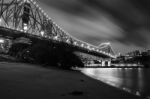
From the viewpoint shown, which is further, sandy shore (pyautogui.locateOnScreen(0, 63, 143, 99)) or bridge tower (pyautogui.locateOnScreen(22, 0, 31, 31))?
bridge tower (pyautogui.locateOnScreen(22, 0, 31, 31))

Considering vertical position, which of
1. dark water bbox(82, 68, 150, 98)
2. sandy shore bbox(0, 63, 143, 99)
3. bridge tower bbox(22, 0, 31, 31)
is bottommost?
dark water bbox(82, 68, 150, 98)

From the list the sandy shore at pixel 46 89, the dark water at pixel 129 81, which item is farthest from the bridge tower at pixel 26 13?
the sandy shore at pixel 46 89

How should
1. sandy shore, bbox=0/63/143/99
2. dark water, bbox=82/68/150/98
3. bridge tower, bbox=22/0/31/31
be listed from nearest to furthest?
sandy shore, bbox=0/63/143/99, dark water, bbox=82/68/150/98, bridge tower, bbox=22/0/31/31

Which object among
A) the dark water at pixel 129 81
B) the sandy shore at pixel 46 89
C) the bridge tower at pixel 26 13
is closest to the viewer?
the sandy shore at pixel 46 89

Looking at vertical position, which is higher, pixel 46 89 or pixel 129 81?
pixel 46 89

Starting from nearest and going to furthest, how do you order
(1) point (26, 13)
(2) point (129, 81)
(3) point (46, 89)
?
(3) point (46, 89) → (2) point (129, 81) → (1) point (26, 13)

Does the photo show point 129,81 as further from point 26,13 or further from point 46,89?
point 26,13

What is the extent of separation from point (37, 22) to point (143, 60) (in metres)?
97.1

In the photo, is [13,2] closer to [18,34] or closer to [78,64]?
[18,34]

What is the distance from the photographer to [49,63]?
29.9 meters

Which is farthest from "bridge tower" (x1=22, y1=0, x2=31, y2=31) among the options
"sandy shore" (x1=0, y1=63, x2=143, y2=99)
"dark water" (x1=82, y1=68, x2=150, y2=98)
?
"sandy shore" (x1=0, y1=63, x2=143, y2=99)

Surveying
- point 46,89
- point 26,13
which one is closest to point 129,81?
point 46,89

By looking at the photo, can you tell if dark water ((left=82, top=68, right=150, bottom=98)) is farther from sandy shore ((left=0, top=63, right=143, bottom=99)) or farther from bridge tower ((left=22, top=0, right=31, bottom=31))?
bridge tower ((left=22, top=0, right=31, bottom=31))

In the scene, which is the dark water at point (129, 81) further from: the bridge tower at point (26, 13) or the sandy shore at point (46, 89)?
the bridge tower at point (26, 13)
